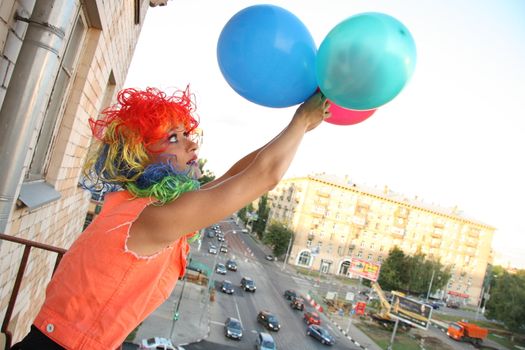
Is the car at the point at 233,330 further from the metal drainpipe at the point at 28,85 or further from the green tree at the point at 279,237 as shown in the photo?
the green tree at the point at 279,237

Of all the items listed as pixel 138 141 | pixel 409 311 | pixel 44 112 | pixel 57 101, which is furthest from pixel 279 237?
pixel 138 141

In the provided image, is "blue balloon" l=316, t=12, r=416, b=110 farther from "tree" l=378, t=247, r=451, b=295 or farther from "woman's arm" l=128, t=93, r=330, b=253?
"tree" l=378, t=247, r=451, b=295

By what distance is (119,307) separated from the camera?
1.37 metres

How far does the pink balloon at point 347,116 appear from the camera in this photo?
2.38 metres

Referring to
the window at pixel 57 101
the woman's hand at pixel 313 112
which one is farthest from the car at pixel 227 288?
the woman's hand at pixel 313 112

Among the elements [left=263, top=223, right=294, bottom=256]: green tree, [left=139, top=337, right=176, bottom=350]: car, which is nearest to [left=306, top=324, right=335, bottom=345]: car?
[left=139, top=337, right=176, bottom=350]: car

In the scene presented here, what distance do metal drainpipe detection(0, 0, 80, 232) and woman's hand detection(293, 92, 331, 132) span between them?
1.51 m

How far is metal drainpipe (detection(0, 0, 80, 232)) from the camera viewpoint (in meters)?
2.09

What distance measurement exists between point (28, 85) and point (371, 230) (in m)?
58.9

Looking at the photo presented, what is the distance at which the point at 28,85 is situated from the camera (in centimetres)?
212

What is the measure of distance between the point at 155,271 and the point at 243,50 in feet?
4.57

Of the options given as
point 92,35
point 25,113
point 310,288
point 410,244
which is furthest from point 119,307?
point 410,244

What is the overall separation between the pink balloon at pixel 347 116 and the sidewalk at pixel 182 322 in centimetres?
1839

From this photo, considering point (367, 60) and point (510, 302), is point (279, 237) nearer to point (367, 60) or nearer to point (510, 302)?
point (510, 302)
